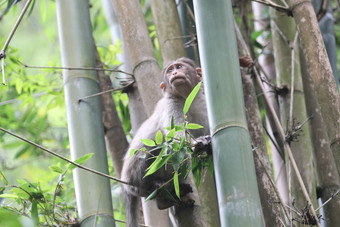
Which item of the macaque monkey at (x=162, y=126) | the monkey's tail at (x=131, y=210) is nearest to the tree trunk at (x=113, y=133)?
the macaque monkey at (x=162, y=126)

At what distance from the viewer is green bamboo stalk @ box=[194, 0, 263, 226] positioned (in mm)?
3100

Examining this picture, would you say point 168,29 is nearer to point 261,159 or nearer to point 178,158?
point 261,159

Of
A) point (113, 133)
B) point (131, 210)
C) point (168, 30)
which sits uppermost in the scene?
point (168, 30)

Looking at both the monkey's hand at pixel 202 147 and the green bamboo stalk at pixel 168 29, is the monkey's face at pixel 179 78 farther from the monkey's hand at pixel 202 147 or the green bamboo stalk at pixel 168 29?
the monkey's hand at pixel 202 147

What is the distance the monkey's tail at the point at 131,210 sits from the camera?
499 cm

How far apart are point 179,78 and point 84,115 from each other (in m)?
1.15

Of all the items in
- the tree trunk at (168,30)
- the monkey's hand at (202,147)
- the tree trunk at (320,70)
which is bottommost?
the monkey's hand at (202,147)

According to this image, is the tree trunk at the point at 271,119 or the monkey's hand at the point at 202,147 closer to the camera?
the monkey's hand at the point at 202,147

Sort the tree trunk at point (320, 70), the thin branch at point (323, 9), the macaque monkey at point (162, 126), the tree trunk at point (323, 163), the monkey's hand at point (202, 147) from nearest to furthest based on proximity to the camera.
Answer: the monkey's hand at point (202, 147), the tree trunk at point (320, 70), the tree trunk at point (323, 163), the macaque monkey at point (162, 126), the thin branch at point (323, 9)

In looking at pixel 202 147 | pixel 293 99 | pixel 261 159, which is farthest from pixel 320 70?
pixel 293 99

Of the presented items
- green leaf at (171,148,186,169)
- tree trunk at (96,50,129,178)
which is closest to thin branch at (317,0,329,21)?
tree trunk at (96,50,129,178)

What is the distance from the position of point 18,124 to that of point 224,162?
15.3 feet

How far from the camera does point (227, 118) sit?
10.8 ft

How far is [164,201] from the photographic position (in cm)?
462
